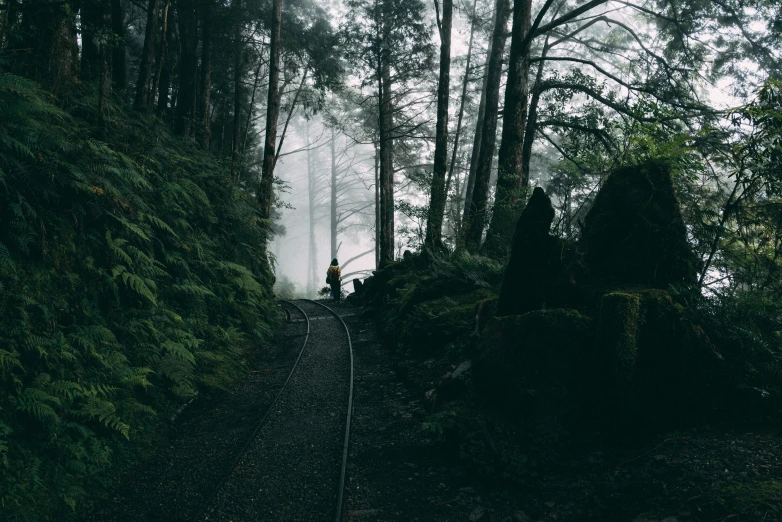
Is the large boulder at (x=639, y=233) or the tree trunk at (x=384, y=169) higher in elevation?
the tree trunk at (x=384, y=169)

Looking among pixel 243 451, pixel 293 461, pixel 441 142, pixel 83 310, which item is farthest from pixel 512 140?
pixel 83 310

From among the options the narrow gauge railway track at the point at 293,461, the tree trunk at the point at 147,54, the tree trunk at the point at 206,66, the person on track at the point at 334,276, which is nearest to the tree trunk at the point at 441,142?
the person on track at the point at 334,276

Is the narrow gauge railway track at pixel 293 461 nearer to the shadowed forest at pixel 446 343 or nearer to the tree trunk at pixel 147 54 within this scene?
the shadowed forest at pixel 446 343

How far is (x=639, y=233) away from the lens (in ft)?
16.9

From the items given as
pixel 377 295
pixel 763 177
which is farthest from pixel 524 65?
pixel 377 295

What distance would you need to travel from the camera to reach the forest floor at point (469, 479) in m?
3.10

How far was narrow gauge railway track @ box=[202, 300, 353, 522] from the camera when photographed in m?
4.11

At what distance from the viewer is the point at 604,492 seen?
362 cm

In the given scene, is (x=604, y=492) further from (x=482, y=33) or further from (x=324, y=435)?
(x=482, y=33)

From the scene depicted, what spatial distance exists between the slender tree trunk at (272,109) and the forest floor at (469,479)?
387 inches

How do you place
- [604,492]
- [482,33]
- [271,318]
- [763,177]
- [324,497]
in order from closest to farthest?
[604,492] < [324,497] < [763,177] < [271,318] < [482,33]

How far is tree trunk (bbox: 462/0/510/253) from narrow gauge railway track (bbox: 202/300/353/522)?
243 inches

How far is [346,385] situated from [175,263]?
12.9ft

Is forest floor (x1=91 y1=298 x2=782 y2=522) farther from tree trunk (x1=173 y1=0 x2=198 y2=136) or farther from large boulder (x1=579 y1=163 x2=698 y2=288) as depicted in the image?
tree trunk (x1=173 y1=0 x2=198 y2=136)
